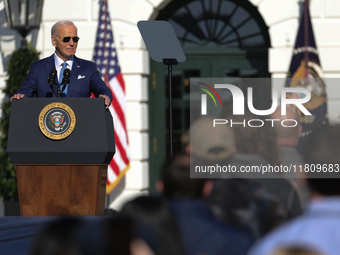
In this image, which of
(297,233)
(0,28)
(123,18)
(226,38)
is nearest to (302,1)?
(226,38)

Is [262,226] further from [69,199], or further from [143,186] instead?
[143,186]

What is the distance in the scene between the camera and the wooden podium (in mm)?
3680

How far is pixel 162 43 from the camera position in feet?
15.5

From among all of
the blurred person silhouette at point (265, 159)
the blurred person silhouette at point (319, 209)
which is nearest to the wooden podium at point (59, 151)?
the blurred person silhouette at point (265, 159)

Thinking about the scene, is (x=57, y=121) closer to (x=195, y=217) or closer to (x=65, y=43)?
(x=65, y=43)

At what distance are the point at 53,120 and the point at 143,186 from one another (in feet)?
13.2

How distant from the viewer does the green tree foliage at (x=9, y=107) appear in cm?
697

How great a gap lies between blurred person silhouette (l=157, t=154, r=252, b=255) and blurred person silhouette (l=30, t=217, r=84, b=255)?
0.39 m

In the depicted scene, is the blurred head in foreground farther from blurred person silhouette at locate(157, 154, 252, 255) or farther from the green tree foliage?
the green tree foliage

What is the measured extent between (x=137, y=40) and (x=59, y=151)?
4.10 meters

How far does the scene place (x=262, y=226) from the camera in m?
1.86

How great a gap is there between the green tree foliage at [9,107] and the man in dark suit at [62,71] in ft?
10.6

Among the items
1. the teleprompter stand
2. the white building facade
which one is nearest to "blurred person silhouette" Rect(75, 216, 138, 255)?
the teleprompter stand

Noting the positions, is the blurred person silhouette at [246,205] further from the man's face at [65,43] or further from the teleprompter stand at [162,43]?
the teleprompter stand at [162,43]
